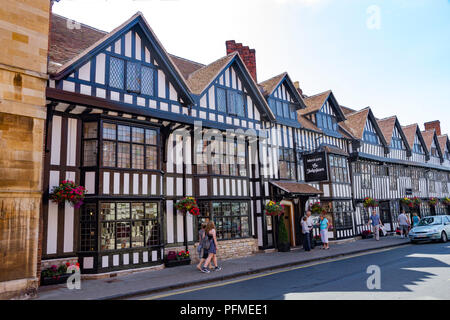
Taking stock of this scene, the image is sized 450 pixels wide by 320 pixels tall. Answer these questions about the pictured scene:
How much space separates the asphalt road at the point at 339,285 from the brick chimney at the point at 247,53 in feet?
39.8

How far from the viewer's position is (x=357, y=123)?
24656 mm

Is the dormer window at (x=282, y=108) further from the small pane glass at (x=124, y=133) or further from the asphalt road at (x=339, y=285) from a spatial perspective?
the asphalt road at (x=339, y=285)

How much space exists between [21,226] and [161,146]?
19.5 ft

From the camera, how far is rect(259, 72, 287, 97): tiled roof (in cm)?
1807

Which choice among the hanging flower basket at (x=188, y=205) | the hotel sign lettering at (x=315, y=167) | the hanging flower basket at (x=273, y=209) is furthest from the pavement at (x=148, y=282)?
the hotel sign lettering at (x=315, y=167)

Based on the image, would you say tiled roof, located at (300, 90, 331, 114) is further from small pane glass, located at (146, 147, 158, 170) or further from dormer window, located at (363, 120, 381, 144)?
small pane glass, located at (146, 147, 158, 170)

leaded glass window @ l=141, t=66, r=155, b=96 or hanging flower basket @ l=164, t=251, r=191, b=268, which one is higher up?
leaded glass window @ l=141, t=66, r=155, b=96

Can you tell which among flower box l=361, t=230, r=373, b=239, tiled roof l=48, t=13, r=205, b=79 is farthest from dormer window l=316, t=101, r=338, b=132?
tiled roof l=48, t=13, r=205, b=79

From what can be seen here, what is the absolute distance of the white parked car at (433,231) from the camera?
17.6 meters

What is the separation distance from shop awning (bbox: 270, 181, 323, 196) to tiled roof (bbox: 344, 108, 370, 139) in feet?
26.5

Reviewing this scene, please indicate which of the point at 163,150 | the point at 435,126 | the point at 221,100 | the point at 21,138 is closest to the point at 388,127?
the point at 435,126

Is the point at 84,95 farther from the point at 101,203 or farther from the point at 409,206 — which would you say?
the point at 409,206
